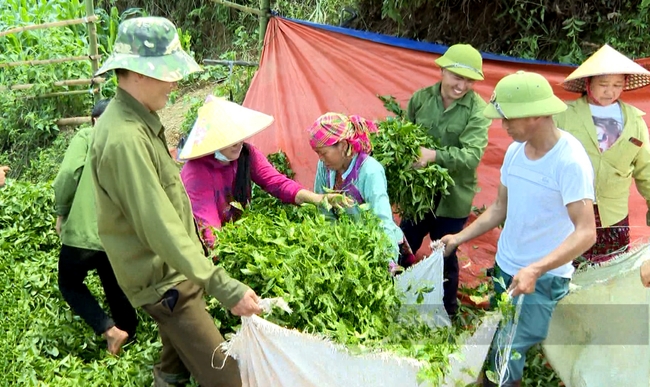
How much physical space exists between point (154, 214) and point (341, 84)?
2.85 metres

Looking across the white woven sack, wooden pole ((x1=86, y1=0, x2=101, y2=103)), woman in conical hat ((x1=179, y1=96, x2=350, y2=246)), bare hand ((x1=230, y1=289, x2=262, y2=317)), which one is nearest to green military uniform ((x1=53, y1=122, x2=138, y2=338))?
woman in conical hat ((x1=179, y1=96, x2=350, y2=246))

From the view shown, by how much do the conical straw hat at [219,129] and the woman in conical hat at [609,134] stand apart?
4.76ft

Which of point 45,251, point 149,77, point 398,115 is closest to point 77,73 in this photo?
point 45,251

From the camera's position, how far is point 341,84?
16.3 ft

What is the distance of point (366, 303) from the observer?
272 cm

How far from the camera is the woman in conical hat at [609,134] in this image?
338 cm

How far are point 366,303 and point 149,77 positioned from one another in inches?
44.5

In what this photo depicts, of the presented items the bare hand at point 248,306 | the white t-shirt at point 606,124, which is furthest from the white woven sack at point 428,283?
the white t-shirt at point 606,124

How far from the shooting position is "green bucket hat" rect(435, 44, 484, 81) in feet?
12.2

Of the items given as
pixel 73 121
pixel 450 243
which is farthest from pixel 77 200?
pixel 73 121

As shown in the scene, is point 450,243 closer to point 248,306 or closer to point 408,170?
point 408,170

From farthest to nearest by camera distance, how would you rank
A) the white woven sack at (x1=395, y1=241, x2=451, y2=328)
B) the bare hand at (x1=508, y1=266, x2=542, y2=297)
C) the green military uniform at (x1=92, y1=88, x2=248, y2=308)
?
the white woven sack at (x1=395, y1=241, x2=451, y2=328) → the bare hand at (x1=508, y1=266, x2=542, y2=297) → the green military uniform at (x1=92, y1=88, x2=248, y2=308)

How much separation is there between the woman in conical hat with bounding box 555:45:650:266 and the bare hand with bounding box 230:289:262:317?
169cm

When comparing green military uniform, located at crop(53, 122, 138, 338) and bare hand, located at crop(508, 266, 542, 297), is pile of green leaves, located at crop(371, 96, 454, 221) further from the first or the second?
green military uniform, located at crop(53, 122, 138, 338)
